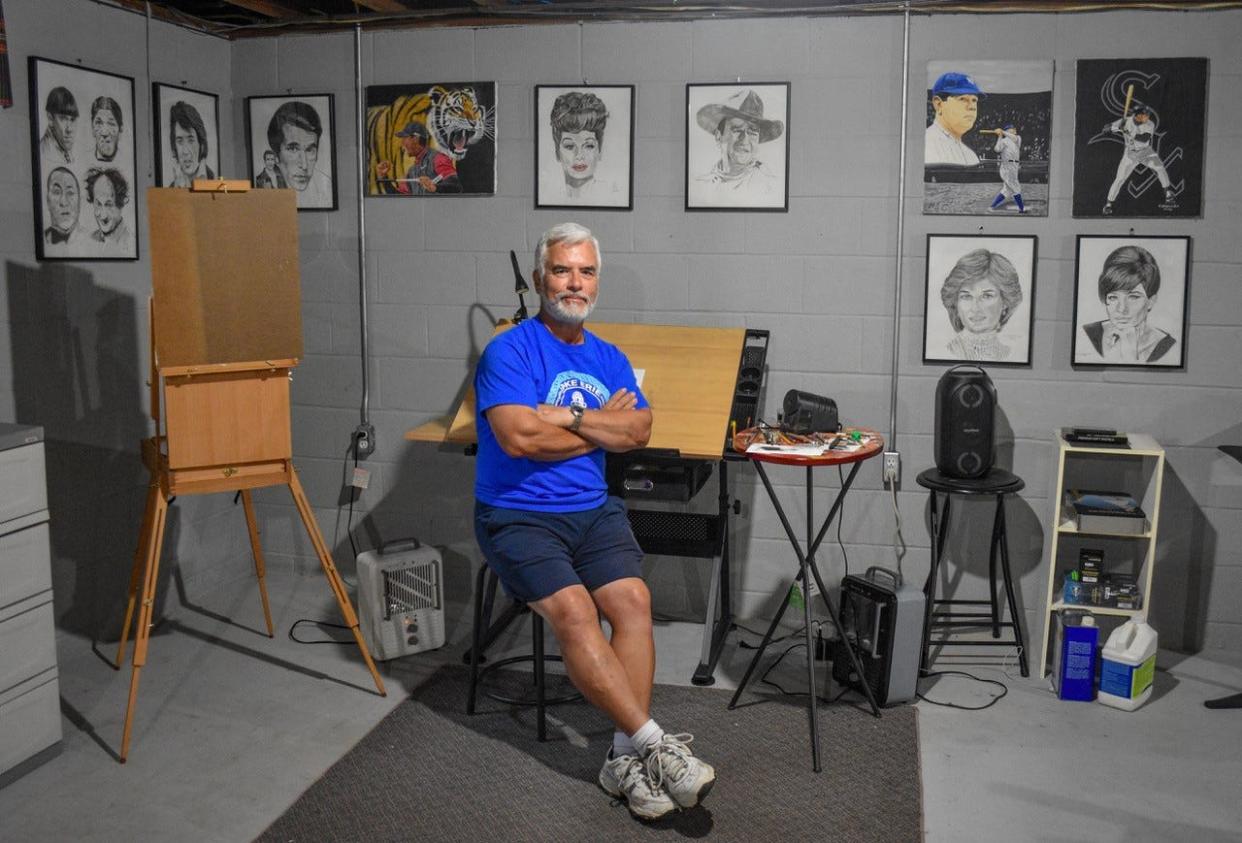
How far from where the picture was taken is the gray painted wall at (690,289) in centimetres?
383

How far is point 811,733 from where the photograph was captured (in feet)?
10.6

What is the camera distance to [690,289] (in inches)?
167

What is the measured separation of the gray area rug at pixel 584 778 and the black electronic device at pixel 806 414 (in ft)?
2.78

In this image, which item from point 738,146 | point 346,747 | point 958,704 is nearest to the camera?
point 346,747

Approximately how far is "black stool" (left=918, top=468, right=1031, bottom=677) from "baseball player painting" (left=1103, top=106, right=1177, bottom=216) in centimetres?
108

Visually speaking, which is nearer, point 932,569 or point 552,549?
point 552,549

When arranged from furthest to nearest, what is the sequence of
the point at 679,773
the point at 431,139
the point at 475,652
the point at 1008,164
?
the point at 431,139
the point at 1008,164
the point at 475,652
the point at 679,773

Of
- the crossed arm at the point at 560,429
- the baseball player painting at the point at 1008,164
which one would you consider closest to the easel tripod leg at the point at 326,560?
the crossed arm at the point at 560,429

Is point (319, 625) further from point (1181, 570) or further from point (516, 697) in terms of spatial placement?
point (1181, 570)

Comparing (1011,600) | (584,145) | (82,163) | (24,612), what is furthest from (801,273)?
(24,612)

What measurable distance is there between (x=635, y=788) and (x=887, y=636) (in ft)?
3.48

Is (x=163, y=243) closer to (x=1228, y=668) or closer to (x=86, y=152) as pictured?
(x=86, y=152)

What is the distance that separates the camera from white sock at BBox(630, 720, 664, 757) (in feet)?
9.17

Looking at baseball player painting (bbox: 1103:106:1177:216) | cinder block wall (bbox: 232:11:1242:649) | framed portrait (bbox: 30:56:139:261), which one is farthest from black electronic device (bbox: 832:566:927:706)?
framed portrait (bbox: 30:56:139:261)
